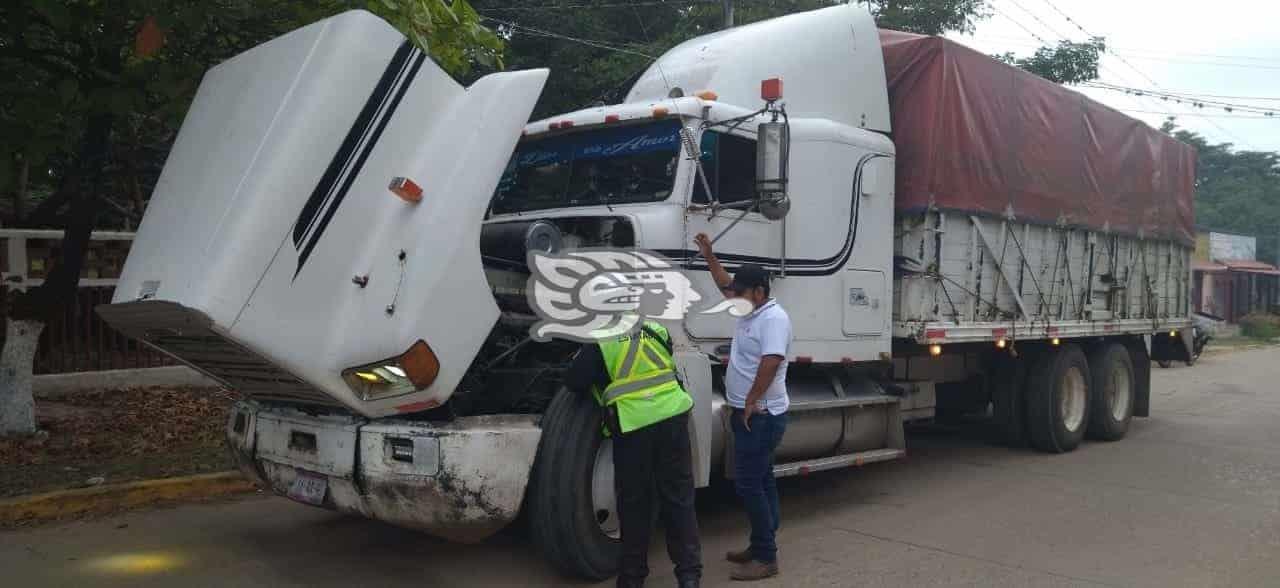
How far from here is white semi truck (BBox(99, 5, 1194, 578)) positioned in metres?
4.43

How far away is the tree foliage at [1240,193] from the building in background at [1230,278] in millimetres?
6428

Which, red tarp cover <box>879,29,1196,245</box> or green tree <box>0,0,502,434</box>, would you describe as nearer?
green tree <box>0,0,502,434</box>

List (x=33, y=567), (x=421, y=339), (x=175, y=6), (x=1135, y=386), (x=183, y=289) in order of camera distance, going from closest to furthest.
A: 1. (x=183, y=289)
2. (x=421, y=339)
3. (x=33, y=567)
4. (x=175, y=6)
5. (x=1135, y=386)

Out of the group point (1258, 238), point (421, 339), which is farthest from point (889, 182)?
point (1258, 238)

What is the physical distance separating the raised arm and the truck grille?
2127 millimetres

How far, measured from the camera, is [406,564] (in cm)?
538

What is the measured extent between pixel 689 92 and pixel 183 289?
12.8ft

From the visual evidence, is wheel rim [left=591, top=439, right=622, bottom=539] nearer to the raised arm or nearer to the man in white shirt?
the man in white shirt

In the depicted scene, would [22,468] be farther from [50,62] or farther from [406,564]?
[406,564]

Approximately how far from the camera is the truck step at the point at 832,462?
6.09 metres

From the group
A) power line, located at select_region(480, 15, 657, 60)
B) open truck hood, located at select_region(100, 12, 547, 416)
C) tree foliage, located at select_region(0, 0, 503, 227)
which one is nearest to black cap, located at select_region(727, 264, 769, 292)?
open truck hood, located at select_region(100, 12, 547, 416)

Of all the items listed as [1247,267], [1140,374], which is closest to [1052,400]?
[1140,374]

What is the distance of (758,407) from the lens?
5.20 meters

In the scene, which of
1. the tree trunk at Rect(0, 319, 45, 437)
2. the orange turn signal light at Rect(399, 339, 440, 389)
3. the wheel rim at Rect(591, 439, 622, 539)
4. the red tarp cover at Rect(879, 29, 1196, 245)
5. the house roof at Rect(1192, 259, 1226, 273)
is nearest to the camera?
the orange turn signal light at Rect(399, 339, 440, 389)
